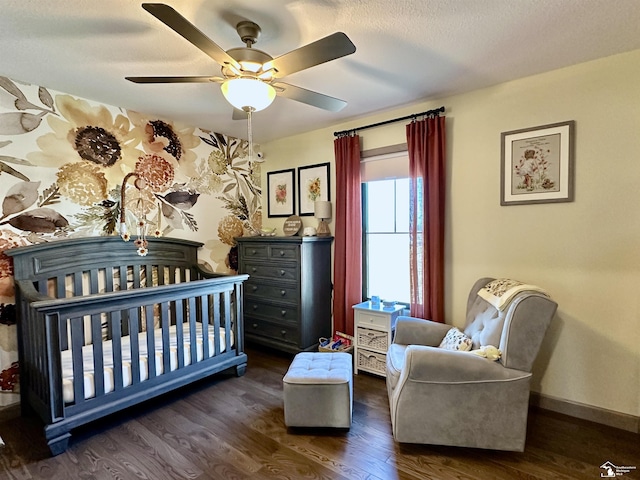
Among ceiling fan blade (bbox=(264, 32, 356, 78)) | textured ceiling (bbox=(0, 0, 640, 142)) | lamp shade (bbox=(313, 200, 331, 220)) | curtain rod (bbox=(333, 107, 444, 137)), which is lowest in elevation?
lamp shade (bbox=(313, 200, 331, 220))

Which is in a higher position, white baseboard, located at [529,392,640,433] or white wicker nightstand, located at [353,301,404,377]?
white wicker nightstand, located at [353,301,404,377]

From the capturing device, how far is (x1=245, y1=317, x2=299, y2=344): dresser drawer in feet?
10.8

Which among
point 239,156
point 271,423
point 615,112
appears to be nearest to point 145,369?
point 271,423

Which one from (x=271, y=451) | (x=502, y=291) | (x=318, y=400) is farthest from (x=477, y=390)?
(x=271, y=451)

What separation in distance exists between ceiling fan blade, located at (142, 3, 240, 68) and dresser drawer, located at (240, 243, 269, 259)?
2.07 meters

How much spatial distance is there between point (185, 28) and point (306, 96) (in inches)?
30.4

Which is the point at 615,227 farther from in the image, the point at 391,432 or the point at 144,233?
the point at 144,233

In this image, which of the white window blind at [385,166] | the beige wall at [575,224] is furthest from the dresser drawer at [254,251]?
the beige wall at [575,224]

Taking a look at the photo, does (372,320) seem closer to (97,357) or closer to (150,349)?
(150,349)

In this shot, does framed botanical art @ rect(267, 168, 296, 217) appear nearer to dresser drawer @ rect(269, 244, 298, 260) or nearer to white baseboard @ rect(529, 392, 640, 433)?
dresser drawer @ rect(269, 244, 298, 260)

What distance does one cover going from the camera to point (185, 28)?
134 centimetres

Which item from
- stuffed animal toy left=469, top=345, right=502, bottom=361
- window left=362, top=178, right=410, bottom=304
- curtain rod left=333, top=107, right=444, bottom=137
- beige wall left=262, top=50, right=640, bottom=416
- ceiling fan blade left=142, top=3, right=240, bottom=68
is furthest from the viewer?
window left=362, top=178, right=410, bottom=304

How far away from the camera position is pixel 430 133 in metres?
2.78

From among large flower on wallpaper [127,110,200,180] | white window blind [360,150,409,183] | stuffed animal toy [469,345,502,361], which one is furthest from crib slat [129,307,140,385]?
white window blind [360,150,409,183]
